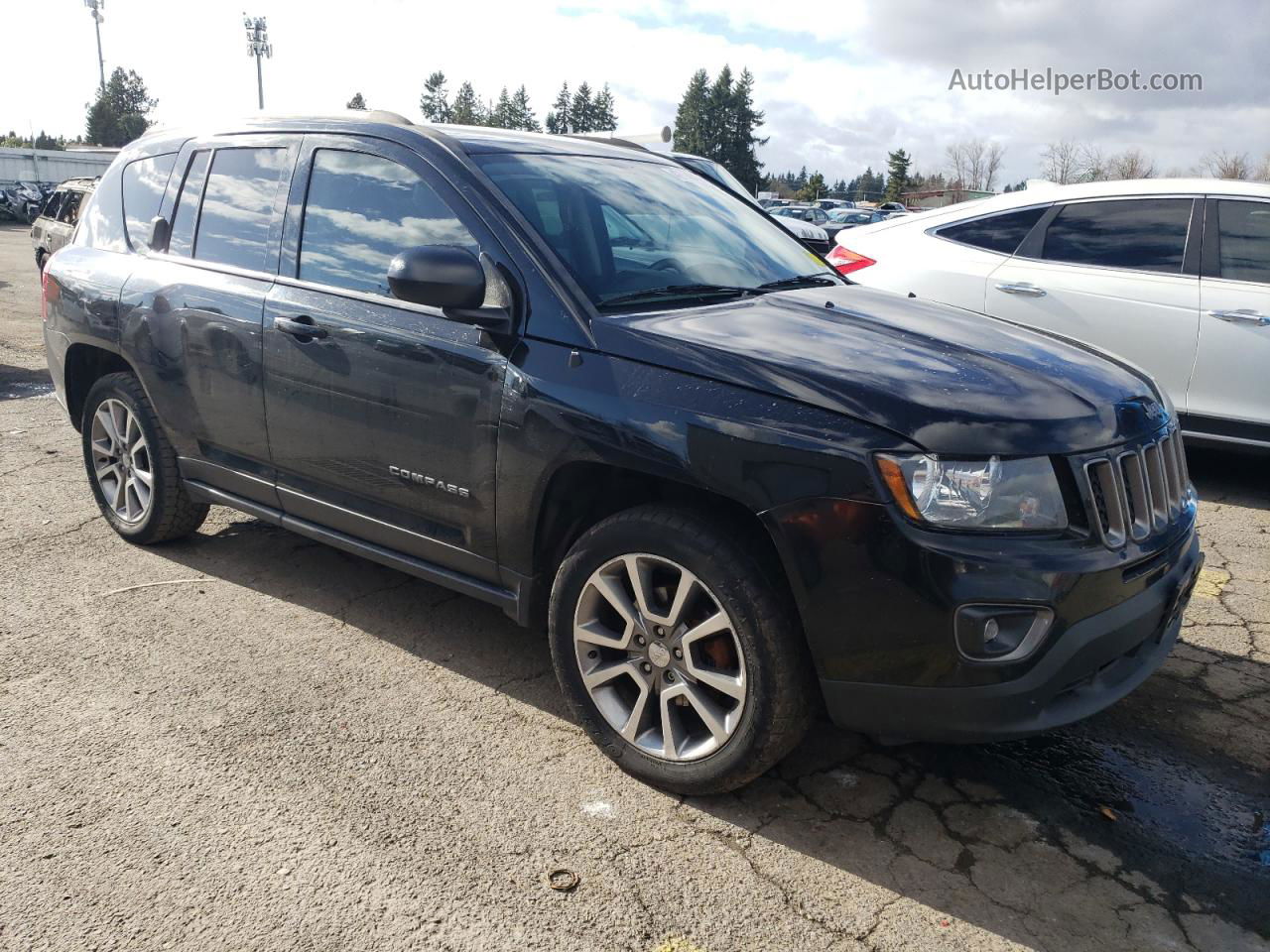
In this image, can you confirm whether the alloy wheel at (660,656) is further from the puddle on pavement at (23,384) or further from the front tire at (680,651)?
the puddle on pavement at (23,384)

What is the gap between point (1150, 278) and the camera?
5.87 m

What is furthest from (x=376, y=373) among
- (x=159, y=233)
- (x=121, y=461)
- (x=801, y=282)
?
(x=121, y=461)

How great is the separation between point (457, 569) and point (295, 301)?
3.80ft

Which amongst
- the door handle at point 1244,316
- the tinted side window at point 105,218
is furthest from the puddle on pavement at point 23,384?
the door handle at point 1244,316

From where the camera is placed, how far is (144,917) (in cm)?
241

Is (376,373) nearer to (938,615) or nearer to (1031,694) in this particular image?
(938,615)

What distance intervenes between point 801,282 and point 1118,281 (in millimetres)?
3084

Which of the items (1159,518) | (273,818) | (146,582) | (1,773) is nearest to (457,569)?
(273,818)

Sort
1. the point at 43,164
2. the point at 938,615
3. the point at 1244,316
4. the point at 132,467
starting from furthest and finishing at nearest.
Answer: the point at 43,164, the point at 1244,316, the point at 132,467, the point at 938,615

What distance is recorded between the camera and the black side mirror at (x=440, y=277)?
302cm

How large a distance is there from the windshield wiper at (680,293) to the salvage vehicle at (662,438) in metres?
0.01

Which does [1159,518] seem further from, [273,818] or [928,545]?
[273,818]

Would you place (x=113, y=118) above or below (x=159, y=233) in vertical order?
Result: above

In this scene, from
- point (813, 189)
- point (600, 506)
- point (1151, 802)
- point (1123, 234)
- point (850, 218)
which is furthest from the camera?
point (813, 189)
